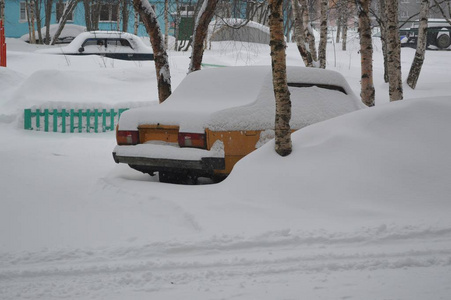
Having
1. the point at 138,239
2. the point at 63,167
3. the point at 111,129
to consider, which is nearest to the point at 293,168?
the point at 138,239

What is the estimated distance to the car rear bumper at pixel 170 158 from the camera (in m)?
5.48

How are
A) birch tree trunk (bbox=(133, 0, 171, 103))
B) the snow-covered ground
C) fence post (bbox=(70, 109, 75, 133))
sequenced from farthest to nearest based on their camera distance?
fence post (bbox=(70, 109, 75, 133))
birch tree trunk (bbox=(133, 0, 171, 103))
the snow-covered ground

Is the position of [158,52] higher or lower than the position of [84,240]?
higher

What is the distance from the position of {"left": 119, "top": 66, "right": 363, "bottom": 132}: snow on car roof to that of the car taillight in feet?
0.18

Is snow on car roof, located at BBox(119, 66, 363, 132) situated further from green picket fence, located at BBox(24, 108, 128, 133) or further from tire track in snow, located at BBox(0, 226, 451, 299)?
green picket fence, located at BBox(24, 108, 128, 133)

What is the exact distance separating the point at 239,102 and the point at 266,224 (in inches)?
76.5

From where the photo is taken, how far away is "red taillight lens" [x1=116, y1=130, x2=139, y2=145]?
19.8 feet

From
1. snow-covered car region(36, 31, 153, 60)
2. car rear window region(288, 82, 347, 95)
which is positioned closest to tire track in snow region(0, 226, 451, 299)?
car rear window region(288, 82, 347, 95)

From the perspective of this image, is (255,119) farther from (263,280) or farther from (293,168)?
(263,280)

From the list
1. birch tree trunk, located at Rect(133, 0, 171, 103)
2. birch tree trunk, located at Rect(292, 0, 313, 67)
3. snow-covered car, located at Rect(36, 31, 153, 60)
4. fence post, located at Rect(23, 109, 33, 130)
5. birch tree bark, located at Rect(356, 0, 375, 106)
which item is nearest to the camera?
birch tree trunk, located at Rect(133, 0, 171, 103)

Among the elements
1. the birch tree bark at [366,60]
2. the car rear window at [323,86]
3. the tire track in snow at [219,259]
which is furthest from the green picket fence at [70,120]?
the tire track in snow at [219,259]

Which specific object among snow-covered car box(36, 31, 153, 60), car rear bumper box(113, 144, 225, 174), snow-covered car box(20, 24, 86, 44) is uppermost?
snow-covered car box(20, 24, 86, 44)

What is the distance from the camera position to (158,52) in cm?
963

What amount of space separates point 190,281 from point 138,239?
0.99m
